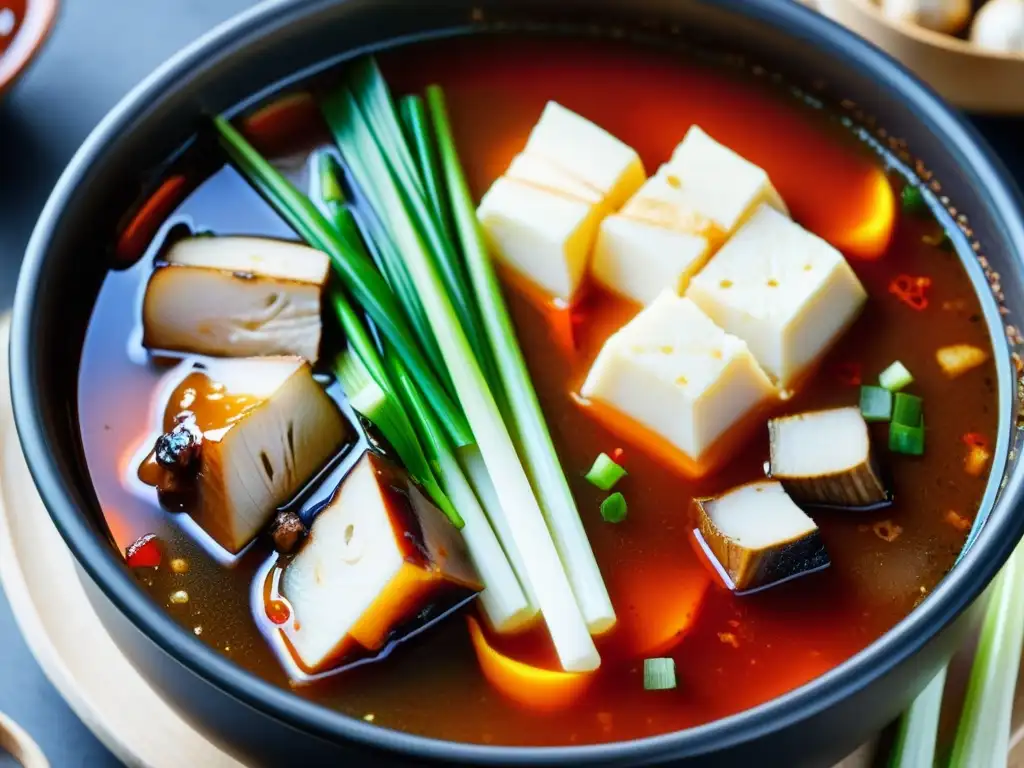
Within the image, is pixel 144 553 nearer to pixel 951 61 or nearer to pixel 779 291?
pixel 779 291

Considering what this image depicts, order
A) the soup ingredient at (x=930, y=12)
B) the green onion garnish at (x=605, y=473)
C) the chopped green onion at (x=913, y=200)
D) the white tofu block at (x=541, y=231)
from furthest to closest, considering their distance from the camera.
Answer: the soup ingredient at (x=930, y=12) → the chopped green onion at (x=913, y=200) → the white tofu block at (x=541, y=231) → the green onion garnish at (x=605, y=473)

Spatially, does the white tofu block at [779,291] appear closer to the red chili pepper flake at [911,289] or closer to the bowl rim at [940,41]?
the red chili pepper flake at [911,289]

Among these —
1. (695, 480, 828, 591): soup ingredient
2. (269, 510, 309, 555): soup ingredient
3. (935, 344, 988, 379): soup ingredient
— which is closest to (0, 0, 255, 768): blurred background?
(269, 510, 309, 555): soup ingredient

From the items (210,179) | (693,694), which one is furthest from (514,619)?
(210,179)

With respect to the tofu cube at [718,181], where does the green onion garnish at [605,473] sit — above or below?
below

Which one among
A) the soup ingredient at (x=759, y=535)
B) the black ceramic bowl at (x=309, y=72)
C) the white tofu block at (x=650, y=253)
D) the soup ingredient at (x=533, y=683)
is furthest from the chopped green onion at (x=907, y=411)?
the soup ingredient at (x=533, y=683)

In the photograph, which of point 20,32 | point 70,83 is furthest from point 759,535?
point 70,83

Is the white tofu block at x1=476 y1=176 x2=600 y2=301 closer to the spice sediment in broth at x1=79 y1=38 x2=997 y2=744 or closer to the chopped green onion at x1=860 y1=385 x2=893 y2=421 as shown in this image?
the spice sediment in broth at x1=79 y1=38 x2=997 y2=744
